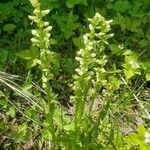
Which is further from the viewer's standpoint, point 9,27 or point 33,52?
point 9,27

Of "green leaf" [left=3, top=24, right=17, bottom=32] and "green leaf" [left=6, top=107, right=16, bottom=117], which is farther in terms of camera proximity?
"green leaf" [left=3, top=24, right=17, bottom=32]

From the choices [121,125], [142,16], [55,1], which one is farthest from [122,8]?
[121,125]

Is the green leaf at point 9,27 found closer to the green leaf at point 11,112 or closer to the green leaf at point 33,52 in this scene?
the green leaf at point 33,52

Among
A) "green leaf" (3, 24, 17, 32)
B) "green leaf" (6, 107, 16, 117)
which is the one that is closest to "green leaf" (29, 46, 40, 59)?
"green leaf" (6, 107, 16, 117)

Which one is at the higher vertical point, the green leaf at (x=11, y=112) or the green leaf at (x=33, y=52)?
the green leaf at (x=33, y=52)

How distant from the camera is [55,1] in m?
3.35

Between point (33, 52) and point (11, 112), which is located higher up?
Answer: point (33, 52)

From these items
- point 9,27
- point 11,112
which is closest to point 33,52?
point 11,112

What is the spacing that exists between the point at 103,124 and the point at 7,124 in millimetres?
649

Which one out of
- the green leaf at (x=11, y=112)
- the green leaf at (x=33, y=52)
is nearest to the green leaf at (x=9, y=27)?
the green leaf at (x=33, y=52)

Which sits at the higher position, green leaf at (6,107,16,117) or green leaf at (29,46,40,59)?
green leaf at (29,46,40,59)

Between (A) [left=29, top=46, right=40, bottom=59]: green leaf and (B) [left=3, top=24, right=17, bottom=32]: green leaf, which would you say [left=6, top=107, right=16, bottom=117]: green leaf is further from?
(B) [left=3, top=24, right=17, bottom=32]: green leaf

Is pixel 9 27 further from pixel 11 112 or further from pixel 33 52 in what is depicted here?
pixel 11 112

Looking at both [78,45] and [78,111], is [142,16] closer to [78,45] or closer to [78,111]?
[78,45]
